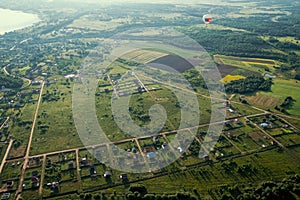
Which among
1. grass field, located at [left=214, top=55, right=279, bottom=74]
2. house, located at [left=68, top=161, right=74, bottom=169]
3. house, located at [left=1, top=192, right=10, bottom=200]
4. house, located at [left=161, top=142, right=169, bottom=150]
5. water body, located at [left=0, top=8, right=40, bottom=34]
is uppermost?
water body, located at [left=0, top=8, right=40, bottom=34]

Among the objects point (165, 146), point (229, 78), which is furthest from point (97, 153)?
point (229, 78)

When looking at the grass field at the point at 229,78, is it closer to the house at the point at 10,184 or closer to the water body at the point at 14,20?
the house at the point at 10,184

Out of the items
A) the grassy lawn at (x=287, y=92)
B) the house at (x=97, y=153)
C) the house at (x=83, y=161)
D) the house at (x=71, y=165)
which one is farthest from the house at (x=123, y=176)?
the grassy lawn at (x=287, y=92)

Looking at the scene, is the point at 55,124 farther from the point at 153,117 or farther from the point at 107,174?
the point at 107,174

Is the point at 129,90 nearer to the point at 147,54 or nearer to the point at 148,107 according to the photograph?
the point at 148,107

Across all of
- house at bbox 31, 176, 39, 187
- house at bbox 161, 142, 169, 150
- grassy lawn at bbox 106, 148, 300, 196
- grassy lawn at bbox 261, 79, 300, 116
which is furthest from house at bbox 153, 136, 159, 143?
grassy lawn at bbox 261, 79, 300, 116

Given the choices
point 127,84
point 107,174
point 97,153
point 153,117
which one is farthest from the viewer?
point 127,84

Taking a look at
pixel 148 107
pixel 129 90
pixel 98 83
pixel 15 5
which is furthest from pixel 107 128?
pixel 15 5

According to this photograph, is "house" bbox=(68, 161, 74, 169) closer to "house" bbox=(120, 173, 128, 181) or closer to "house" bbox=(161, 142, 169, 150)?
"house" bbox=(120, 173, 128, 181)
